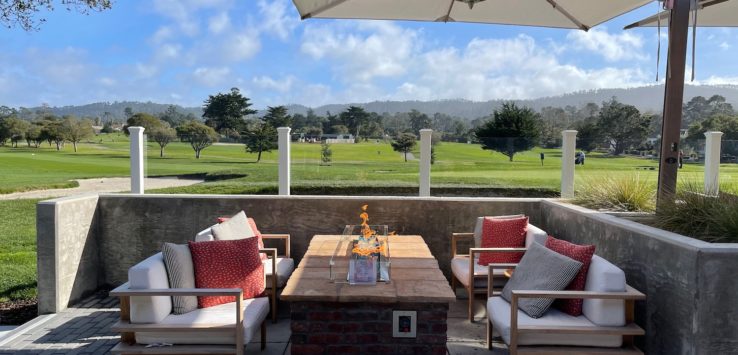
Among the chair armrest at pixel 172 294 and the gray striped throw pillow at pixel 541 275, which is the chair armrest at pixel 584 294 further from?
the chair armrest at pixel 172 294

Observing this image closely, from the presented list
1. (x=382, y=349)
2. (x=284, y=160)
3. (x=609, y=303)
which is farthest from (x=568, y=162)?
(x=382, y=349)

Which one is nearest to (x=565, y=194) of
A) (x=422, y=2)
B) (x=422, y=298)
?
(x=422, y=2)

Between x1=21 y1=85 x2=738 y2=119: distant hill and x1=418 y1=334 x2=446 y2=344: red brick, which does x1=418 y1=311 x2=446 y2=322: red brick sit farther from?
x1=21 y1=85 x2=738 y2=119: distant hill

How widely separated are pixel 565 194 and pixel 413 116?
2044 cm

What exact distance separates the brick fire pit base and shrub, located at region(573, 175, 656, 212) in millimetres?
2251

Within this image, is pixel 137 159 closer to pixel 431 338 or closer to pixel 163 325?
pixel 163 325

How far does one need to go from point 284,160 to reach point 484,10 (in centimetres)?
299

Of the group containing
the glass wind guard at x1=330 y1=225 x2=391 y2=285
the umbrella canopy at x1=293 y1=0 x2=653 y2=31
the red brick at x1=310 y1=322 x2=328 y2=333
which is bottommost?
the red brick at x1=310 y1=322 x2=328 y2=333

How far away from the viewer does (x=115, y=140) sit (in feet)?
32.6

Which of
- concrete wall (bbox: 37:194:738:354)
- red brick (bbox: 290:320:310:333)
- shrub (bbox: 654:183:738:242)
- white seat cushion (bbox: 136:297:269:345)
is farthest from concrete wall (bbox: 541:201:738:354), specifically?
white seat cushion (bbox: 136:297:269:345)

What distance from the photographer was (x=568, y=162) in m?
5.66

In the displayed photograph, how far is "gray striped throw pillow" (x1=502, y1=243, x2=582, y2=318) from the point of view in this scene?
293cm

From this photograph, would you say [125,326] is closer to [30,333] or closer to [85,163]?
[30,333]

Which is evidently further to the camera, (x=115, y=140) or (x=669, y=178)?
(x=115, y=140)
